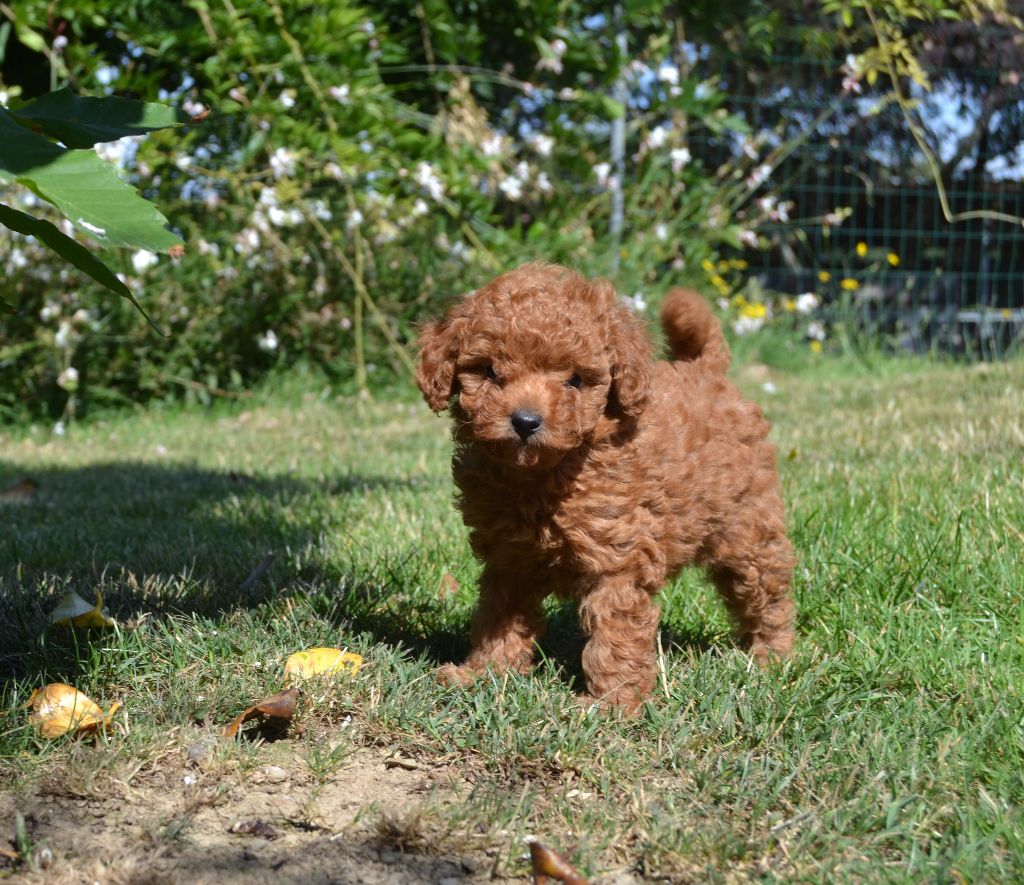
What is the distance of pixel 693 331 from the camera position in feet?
10.8

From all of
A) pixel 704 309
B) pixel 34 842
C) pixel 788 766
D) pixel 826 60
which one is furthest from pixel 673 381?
pixel 826 60

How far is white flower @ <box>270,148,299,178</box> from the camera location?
7082mm

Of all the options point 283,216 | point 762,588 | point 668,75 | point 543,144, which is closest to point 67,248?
point 762,588

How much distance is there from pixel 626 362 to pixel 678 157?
660cm

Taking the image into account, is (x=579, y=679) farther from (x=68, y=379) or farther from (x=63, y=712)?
(x=68, y=379)

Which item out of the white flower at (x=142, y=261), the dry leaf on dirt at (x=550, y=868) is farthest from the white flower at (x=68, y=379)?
the dry leaf on dirt at (x=550, y=868)

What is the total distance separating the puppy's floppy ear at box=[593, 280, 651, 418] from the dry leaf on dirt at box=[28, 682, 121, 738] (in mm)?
1346

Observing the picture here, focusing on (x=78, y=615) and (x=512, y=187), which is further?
(x=512, y=187)

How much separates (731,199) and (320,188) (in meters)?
4.13

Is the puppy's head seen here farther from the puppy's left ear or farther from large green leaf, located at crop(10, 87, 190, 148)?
large green leaf, located at crop(10, 87, 190, 148)

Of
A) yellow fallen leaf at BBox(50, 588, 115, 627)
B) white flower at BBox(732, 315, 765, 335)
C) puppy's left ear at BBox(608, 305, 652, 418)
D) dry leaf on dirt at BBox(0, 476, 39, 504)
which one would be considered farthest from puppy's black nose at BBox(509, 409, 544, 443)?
white flower at BBox(732, 315, 765, 335)

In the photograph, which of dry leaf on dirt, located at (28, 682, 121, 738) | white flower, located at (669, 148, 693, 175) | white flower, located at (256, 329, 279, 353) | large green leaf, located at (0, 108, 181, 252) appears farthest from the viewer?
white flower, located at (669, 148, 693, 175)

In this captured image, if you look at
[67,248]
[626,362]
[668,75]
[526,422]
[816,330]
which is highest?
[668,75]

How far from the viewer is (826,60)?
961 cm
